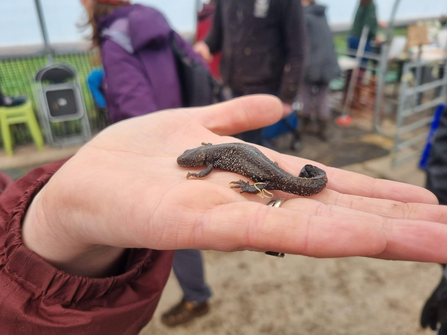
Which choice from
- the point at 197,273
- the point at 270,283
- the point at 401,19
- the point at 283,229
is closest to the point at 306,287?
the point at 270,283

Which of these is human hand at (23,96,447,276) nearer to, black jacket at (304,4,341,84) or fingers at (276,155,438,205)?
fingers at (276,155,438,205)

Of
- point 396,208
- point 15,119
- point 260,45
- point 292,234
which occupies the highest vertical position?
point 260,45

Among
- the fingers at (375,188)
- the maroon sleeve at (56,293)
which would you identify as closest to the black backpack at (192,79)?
the fingers at (375,188)

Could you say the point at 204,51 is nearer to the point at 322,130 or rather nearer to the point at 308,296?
the point at 308,296

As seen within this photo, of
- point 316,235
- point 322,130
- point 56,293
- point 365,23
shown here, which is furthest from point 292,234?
point 365,23

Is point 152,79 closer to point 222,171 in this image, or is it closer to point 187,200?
point 222,171
